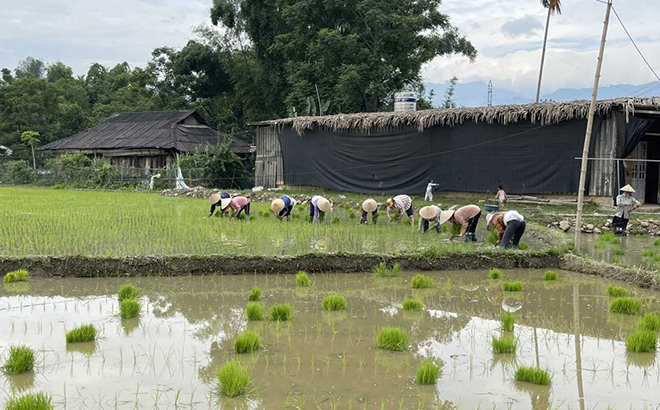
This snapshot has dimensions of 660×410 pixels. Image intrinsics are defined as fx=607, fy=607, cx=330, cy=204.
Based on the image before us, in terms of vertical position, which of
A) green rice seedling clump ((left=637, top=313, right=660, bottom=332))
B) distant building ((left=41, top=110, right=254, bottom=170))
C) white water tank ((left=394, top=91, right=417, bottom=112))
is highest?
white water tank ((left=394, top=91, right=417, bottom=112))

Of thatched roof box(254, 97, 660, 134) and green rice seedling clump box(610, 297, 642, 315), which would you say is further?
thatched roof box(254, 97, 660, 134)

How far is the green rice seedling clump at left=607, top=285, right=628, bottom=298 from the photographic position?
6.87 meters

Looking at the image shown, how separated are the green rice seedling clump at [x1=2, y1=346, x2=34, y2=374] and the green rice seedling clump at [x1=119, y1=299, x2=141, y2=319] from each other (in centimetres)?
142

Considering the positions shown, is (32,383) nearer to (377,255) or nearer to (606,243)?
(377,255)

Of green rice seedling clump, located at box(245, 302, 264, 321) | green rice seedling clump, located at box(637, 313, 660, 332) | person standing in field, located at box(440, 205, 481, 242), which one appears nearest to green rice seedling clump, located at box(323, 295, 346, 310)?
green rice seedling clump, located at box(245, 302, 264, 321)

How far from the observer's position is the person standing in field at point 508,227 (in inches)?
354

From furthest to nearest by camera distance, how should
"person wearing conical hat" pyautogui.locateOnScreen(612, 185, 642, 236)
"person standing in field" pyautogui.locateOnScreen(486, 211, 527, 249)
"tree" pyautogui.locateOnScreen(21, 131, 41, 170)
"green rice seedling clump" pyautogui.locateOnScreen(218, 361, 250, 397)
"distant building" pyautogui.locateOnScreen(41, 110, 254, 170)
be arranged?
1. "tree" pyautogui.locateOnScreen(21, 131, 41, 170)
2. "distant building" pyautogui.locateOnScreen(41, 110, 254, 170)
3. "person wearing conical hat" pyautogui.locateOnScreen(612, 185, 642, 236)
4. "person standing in field" pyautogui.locateOnScreen(486, 211, 527, 249)
5. "green rice seedling clump" pyautogui.locateOnScreen(218, 361, 250, 397)

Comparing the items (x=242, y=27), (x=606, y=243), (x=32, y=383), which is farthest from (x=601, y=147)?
(x=242, y=27)

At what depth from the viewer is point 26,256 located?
Answer: 770 centimetres

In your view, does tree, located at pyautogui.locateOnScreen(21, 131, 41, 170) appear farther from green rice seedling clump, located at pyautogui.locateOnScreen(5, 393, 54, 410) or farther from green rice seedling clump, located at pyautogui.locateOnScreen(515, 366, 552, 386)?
green rice seedling clump, located at pyautogui.locateOnScreen(515, 366, 552, 386)

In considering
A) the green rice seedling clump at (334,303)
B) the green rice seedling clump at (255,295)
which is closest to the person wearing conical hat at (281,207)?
the green rice seedling clump at (255,295)

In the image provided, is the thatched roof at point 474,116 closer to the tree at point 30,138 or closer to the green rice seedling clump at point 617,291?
the green rice seedling clump at point 617,291

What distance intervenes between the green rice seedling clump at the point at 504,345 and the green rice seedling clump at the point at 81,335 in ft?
10.9

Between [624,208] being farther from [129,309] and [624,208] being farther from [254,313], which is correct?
[129,309]
